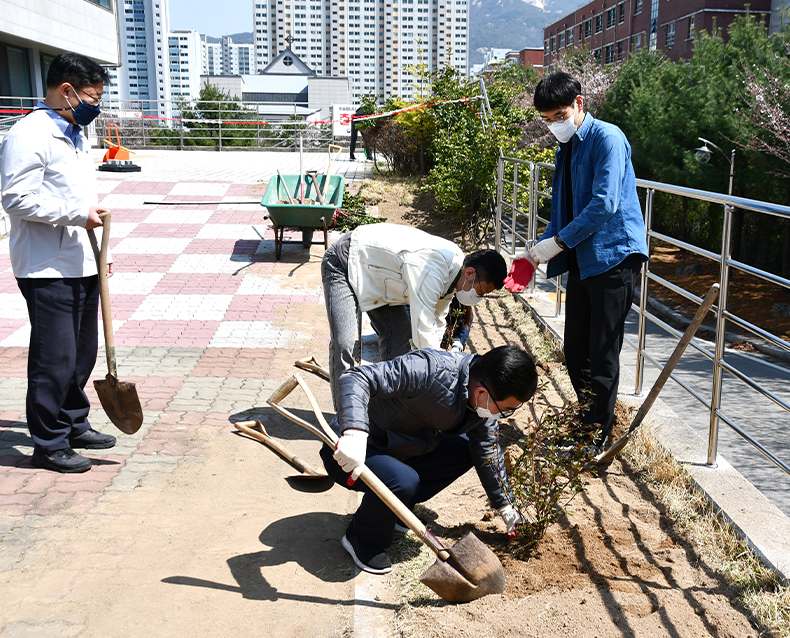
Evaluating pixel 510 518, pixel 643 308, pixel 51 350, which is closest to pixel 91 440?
pixel 51 350

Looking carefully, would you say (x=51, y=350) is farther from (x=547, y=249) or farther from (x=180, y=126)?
(x=180, y=126)

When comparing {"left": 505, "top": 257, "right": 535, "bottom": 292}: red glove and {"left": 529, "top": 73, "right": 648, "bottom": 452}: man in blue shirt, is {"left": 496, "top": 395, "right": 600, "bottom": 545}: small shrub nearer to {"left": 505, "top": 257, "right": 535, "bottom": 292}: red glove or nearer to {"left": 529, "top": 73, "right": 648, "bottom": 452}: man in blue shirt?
{"left": 529, "top": 73, "right": 648, "bottom": 452}: man in blue shirt

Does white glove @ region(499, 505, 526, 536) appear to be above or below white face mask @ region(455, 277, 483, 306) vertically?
below

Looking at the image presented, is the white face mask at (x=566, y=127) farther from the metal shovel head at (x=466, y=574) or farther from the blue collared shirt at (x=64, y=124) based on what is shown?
the blue collared shirt at (x=64, y=124)

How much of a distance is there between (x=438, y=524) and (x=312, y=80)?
5500 inches

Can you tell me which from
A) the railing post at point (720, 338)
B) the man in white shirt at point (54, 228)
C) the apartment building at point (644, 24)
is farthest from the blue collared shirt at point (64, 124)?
the apartment building at point (644, 24)

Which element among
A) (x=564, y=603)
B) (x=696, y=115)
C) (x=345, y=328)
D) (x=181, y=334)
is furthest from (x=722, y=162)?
(x=564, y=603)

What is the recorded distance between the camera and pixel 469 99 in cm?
1257

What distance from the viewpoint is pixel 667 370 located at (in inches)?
136

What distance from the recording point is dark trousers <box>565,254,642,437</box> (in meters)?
3.62

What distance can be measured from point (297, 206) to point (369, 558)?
6416 millimetres

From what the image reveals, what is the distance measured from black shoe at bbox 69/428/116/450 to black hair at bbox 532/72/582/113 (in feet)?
9.29

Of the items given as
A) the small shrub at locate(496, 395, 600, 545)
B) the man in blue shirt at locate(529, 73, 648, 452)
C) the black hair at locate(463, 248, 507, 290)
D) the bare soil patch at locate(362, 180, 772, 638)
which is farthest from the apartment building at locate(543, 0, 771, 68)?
the small shrub at locate(496, 395, 600, 545)

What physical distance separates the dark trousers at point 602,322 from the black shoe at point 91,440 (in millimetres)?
2503
